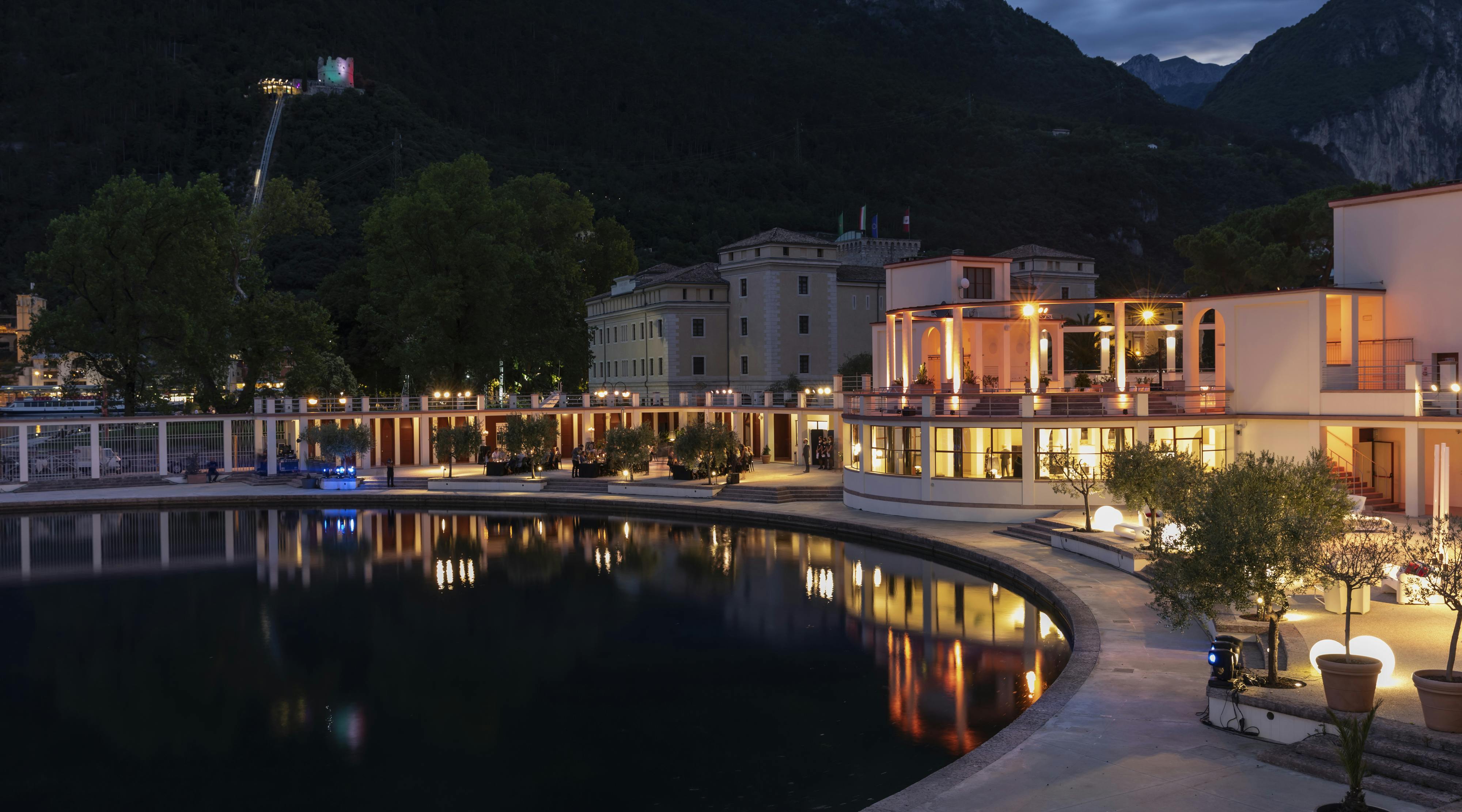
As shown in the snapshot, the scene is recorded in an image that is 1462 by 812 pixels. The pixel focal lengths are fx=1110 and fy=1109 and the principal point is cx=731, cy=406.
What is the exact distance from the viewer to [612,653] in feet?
62.4

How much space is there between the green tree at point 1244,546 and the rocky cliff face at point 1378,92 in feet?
473

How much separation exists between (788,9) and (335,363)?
6018 inches

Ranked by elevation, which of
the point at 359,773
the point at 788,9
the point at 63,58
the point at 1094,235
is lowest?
the point at 359,773

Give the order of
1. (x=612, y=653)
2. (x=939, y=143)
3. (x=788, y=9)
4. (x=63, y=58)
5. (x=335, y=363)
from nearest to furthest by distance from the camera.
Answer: (x=612, y=653), (x=335, y=363), (x=939, y=143), (x=63, y=58), (x=788, y=9)

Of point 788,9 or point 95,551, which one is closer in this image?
point 95,551

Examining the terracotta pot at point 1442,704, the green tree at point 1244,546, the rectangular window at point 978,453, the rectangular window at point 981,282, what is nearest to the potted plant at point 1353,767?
the terracotta pot at point 1442,704

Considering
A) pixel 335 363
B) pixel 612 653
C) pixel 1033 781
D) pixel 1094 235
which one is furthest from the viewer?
pixel 1094 235

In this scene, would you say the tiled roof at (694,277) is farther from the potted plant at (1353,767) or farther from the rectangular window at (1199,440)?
the potted plant at (1353,767)

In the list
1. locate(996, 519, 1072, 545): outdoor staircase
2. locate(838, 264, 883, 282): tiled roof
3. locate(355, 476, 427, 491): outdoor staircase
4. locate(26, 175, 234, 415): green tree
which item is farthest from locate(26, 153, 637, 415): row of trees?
locate(996, 519, 1072, 545): outdoor staircase

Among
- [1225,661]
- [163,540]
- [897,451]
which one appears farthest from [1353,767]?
[163,540]

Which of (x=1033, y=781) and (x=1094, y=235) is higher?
(x=1094, y=235)

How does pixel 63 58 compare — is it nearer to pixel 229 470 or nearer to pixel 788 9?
pixel 788 9

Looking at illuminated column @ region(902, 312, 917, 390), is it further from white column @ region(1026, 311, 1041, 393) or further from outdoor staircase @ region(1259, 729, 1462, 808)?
outdoor staircase @ region(1259, 729, 1462, 808)

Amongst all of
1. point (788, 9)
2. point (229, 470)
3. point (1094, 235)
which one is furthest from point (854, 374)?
point (788, 9)
